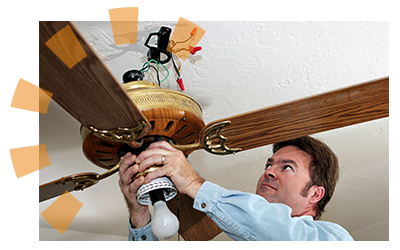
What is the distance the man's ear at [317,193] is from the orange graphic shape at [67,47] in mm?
941

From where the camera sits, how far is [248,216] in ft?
2.29

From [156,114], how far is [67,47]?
31cm

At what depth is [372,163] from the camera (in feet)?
6.00

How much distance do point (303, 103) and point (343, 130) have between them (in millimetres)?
942

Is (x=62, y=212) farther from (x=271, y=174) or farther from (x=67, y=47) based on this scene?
(x=67, y=47)

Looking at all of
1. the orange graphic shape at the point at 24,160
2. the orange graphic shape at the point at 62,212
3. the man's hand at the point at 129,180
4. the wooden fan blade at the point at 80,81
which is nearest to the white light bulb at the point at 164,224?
the man's hand at the point at 129,180

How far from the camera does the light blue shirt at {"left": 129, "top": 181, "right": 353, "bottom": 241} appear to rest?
70cm

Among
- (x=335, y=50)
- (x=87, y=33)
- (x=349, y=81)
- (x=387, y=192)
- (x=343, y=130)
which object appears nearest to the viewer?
(x=87, y=33)

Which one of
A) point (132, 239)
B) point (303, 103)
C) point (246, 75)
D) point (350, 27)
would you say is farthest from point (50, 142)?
point (350, 27)

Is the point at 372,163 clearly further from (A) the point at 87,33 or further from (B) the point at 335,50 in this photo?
(A) the point at 87,33

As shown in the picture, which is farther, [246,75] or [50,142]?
[50,142]

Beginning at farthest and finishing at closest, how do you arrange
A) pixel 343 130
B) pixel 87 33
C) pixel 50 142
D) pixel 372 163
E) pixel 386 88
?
1. pixel 372 163
2. pixel 343 130
3. pixel 50 142
4. pixel 87 33
5. pixel 386 88

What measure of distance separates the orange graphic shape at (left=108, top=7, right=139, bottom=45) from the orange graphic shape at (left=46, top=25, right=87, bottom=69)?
430 mm

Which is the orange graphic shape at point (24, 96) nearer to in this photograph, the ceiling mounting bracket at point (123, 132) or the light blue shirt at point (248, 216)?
the ceiling mounting bracket at point (123, 132)
